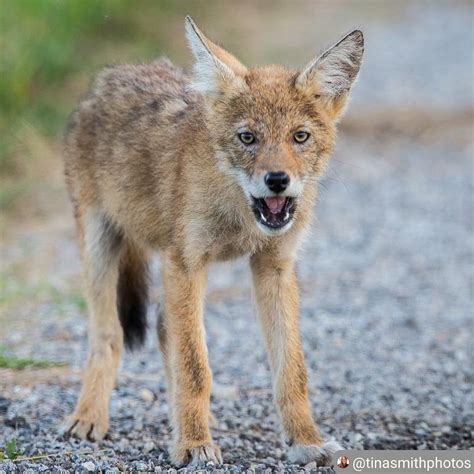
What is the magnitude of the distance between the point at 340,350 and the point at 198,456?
260 cm

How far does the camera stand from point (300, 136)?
545 centimetres

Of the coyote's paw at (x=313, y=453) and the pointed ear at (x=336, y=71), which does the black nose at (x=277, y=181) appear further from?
the coyote's paw at (x=313, y=453)

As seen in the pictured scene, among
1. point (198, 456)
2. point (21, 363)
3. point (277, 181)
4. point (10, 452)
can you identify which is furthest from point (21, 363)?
point (277, 181)

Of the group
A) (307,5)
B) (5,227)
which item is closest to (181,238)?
(5,227)

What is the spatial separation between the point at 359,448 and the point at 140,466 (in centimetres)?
132

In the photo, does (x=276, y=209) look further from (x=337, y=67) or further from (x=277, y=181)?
(x=337, y=67)

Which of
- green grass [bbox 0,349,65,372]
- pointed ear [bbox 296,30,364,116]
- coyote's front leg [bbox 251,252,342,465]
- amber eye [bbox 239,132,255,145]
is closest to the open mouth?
amber eye [bbox 239,132,255,145]

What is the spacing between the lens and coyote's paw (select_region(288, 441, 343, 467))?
5535 mm

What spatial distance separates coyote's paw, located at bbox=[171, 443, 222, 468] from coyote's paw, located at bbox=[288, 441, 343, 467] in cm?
40

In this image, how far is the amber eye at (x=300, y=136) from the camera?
17.8ft

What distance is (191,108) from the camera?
6141 millimetres

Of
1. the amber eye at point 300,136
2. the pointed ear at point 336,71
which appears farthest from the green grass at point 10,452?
the pointed ear at point 336,71

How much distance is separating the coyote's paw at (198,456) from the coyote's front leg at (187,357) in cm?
1

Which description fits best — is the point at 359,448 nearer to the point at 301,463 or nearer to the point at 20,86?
the point at 301,463
